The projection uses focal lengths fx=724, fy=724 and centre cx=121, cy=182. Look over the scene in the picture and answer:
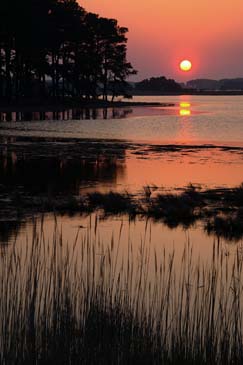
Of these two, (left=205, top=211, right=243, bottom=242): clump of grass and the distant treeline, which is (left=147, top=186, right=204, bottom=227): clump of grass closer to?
(left=205, top=211, right=243, bottom=242): clump of grass

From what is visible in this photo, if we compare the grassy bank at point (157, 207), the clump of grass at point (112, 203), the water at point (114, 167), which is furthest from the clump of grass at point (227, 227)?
the clump of grass at point (112, 203)

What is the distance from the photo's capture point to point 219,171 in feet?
83.3

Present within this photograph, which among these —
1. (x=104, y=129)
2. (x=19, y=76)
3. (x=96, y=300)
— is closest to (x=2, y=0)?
(x=19, y=76)

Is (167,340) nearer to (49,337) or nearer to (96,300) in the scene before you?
(96,300)

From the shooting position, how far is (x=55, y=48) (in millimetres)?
89062

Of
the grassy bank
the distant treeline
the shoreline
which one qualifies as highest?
the distant treeline

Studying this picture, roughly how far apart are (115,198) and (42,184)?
A: 16.4 ft

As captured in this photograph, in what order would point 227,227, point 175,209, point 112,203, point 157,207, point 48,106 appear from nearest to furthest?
point 227,227 < point 175,209 < point 157,207 < point 112,203 < point 48,106

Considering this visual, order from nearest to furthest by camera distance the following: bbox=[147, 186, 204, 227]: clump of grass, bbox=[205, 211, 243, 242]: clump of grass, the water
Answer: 1. bbox=[205, 211, 243, 242]: clump of grass
2. the water
3. bbox=[147, 186, 204, 227]: clump of grass

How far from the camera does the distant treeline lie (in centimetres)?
7569

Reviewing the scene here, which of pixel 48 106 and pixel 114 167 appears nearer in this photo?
pixel 114 167

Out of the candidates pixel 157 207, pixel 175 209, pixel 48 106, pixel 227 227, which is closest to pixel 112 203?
pixel 157 207

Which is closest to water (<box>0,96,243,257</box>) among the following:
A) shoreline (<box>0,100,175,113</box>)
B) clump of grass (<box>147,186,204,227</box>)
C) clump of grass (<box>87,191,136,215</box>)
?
clump of grass (<box>147,186,204,227</box>)

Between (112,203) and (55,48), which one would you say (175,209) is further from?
(55,48)
